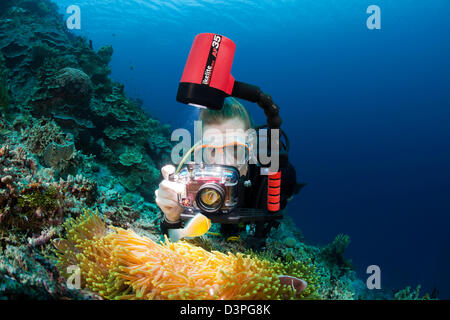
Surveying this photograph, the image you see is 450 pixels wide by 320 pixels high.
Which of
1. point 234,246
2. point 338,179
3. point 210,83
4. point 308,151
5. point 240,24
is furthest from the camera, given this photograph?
point 308,151

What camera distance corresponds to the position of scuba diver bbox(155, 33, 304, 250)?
1778 mm

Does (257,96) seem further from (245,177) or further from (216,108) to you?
(245,177)

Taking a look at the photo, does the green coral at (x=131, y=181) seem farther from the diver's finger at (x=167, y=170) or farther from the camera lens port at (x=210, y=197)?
the camera lens port at (x=210, y=197)

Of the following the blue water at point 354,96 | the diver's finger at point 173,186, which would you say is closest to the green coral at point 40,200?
the diver's finger at point 173,186

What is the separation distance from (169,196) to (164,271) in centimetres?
71

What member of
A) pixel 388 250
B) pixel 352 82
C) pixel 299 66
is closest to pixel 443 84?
pixel 352 82

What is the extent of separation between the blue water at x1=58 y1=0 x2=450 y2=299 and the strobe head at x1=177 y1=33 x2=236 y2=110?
22.3 metres

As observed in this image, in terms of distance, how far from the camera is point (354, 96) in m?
44.7

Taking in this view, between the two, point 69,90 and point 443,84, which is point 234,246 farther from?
point 443,84

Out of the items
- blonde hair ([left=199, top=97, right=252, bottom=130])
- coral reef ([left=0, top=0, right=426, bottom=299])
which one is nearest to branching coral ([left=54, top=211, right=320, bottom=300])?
coral reef ([left=0, top=0, right=426, bottom=299])

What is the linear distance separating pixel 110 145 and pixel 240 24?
2943 centimetres

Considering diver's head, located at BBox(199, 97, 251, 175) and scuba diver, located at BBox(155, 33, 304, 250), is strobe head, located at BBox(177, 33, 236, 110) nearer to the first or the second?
scuba diver, located at BBox(155, 33, 304, 250)

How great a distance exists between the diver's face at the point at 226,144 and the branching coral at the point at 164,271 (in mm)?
937

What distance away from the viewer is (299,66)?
47969 mm
